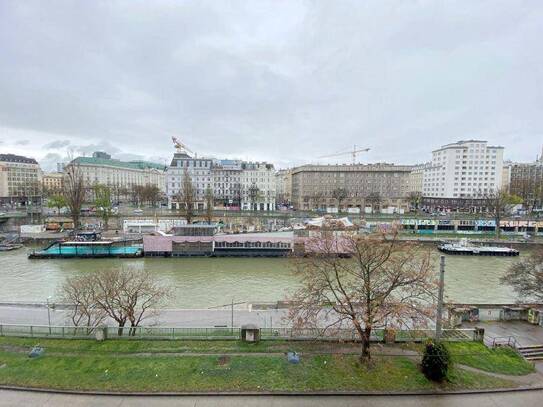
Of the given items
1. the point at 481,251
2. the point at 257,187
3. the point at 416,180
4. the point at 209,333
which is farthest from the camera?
the point at 416,180

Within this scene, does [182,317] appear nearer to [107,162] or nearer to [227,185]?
[227,185]

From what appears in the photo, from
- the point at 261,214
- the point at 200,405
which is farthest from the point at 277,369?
the point at 261,214

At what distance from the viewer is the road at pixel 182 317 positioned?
1452cm

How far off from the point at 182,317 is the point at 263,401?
804 centimetres

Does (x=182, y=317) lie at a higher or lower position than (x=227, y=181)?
lower

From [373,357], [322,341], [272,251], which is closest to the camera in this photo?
[373,357]

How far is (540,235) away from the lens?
4422 cm

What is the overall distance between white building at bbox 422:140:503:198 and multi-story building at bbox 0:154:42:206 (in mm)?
119671

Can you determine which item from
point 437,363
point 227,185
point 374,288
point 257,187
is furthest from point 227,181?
point 437,363

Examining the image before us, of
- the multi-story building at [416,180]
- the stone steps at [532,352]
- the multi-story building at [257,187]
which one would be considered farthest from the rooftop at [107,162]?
the stone steps at [532,352]

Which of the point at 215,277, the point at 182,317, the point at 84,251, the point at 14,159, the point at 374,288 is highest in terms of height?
the point at 14,159

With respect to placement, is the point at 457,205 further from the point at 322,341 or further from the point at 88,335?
the point at 88,335

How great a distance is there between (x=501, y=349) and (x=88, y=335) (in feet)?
55.7

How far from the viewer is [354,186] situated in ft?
253
